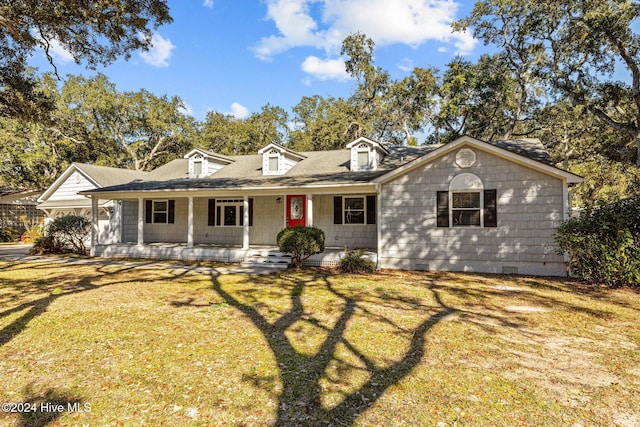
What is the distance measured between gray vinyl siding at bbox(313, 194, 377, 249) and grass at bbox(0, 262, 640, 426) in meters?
6.06

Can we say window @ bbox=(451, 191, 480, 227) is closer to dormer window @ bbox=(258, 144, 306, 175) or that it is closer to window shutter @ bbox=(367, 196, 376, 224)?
window shutter @ bbox=(367, 196, 376, 224)

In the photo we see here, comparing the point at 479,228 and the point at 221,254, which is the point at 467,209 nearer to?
the point at 479,228

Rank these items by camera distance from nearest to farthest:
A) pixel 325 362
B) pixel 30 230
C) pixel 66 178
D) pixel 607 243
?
pixel 325 362 < pixel 607 243 < pixel 66 178 < pixel 30 230

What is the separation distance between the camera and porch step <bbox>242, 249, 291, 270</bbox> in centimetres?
1274

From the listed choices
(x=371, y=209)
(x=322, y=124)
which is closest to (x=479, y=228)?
(x=371, y=209)

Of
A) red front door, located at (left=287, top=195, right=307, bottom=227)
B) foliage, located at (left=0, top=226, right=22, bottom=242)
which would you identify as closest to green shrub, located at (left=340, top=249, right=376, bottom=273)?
red front door, located at (left=287, top=195, right=307, bottom=227)

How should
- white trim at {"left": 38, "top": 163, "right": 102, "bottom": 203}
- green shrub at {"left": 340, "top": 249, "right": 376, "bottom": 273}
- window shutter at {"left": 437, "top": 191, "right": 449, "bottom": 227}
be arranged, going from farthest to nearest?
1. white trim at {"left": 38, "top": 163, "right": 102, "bottom": 203}
2. green shrub at {"left": 340, "top": 249, "right": 376, "bottom": 273}
3. window shutter at {"left": 437, "top": 191, "right": 449, "bottom": 227}

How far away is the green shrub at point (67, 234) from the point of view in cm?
1639

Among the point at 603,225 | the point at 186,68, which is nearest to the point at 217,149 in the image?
the point at 186,68

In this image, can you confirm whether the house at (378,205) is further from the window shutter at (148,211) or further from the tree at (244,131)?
the tree at (244,131)

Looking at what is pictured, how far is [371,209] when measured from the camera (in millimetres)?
14477

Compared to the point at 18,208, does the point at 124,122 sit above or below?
above

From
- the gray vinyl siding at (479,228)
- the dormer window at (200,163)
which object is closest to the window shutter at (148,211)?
the dormer window at (200,163)

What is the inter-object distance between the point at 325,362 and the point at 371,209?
10538mm
